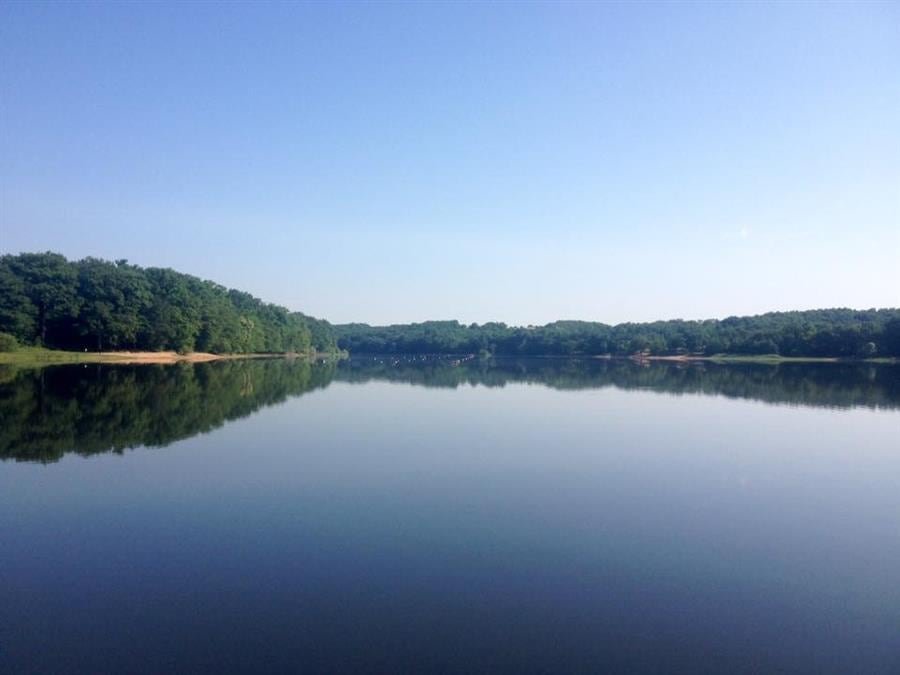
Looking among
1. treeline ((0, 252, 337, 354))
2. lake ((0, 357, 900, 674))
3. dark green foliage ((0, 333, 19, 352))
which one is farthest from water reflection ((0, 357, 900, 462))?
treeline ((0, 252, 337, 354))

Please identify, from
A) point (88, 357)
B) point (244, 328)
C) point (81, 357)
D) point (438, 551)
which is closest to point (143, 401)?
point (438, 551)

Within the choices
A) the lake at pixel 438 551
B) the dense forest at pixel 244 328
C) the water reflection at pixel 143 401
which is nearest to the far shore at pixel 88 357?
the dense forest at pixel 244 328

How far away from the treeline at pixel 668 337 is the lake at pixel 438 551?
85.0 m

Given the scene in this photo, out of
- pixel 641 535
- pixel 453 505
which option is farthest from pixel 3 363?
pixel 641 535

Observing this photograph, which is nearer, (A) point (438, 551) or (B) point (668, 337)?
(A) point (438, 551)

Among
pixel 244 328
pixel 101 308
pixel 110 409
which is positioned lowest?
pixel 110 409

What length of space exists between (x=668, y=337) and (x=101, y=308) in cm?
10088

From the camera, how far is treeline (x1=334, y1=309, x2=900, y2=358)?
301 ft

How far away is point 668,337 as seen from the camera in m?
123

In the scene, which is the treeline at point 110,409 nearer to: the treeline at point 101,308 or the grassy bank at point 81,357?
the grassy bank at point 81,357

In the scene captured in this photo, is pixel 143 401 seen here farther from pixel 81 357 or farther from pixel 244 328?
pixel 244 328

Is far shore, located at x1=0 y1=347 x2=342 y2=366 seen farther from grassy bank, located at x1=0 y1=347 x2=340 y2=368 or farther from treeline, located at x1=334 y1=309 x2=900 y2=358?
treeline, located at x1=334 y1=309 x2=900 y2=358

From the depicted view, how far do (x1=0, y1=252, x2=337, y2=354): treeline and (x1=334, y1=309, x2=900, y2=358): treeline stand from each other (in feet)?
262

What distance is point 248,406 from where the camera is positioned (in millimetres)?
26422
